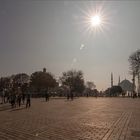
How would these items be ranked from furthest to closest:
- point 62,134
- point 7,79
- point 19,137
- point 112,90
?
1. point 7,79
2. point 112,90
3. point 62,134
4. point 19,137

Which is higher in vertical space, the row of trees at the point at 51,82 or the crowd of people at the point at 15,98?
the row of trees at the point at 51,82

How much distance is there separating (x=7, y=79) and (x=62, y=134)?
116051 millimetres

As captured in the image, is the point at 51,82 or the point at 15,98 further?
the point at 51,82

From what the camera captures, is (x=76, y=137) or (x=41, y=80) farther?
(x=41, y=80)

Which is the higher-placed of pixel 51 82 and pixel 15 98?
pixel 51 82

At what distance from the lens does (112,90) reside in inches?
4587

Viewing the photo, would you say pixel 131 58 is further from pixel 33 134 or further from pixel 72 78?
pixel 33 134

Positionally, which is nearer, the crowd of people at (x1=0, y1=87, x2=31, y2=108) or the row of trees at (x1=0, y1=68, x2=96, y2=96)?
the crowd of people at (x1=0, y1=87, x2=31, y2=108)

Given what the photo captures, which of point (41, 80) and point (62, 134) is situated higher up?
point (41, 80)

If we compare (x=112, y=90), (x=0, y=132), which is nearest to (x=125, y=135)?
(x=0, y=132)

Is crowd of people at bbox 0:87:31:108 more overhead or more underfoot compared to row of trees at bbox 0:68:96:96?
more underfoot

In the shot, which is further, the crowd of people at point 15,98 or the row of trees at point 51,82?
the row of trees at point 51,82

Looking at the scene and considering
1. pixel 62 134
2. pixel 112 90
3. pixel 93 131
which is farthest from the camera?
pixel 112 90

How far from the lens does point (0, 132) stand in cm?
1262
